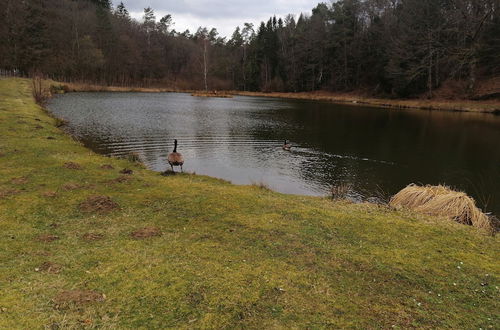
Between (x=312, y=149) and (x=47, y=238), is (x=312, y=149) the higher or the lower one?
the lower one

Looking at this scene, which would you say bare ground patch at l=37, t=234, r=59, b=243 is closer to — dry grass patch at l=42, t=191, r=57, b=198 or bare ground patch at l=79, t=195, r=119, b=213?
bare ground patch at l=79, t=195, r=119, b=213

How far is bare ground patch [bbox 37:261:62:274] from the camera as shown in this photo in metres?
5.75

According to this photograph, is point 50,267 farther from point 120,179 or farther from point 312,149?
point 312,149

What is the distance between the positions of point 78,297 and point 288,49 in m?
112

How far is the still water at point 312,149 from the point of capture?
18.3m

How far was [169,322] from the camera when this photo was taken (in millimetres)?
4695

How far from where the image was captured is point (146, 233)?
7.51m

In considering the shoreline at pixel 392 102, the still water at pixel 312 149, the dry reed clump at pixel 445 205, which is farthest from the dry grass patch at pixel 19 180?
the shoreline at pixel 392 102

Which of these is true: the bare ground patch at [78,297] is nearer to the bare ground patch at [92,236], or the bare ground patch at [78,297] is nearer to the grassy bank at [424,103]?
the bare ground patch at [92,236]

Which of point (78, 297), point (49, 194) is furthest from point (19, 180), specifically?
point (78, 297)

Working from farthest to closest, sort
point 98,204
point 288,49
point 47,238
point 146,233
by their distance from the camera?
point 288,49, point 98,204, point 146,233, point 47,238

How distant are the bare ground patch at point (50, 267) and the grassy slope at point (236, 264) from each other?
0.33ft

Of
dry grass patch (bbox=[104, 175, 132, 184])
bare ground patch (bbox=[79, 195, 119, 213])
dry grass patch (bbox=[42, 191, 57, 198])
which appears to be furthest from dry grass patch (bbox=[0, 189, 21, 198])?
dry grass patch (bbox=[104, 175, 132, 184])

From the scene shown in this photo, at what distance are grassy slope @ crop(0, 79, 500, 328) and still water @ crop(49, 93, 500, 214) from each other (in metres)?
7.61
